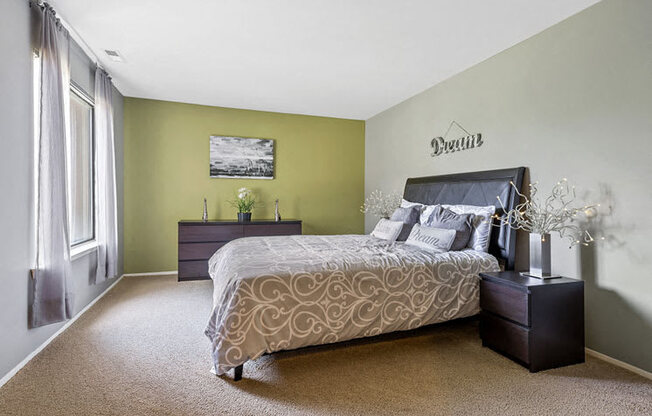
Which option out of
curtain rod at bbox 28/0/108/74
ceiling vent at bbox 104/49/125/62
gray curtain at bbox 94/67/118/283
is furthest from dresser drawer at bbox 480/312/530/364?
ceiling vent at bbox 104/49/125/62

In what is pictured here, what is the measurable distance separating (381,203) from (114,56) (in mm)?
3882

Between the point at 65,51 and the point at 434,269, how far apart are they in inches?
136

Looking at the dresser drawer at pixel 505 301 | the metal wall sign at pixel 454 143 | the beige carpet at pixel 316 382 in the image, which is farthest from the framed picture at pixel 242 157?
the dresser drawer at pixel 505 301

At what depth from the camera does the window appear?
3258mm

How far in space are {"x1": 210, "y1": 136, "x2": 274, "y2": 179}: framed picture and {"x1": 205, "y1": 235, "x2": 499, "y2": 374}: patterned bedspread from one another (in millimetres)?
2552

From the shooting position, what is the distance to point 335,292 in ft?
7.14

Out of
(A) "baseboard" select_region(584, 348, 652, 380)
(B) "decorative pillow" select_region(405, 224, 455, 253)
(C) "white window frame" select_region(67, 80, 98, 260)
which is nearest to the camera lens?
(A) "baseboard" select_region(584, 348, 652, 380)

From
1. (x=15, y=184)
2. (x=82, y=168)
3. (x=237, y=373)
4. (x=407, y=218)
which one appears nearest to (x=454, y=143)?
(x=407, y=218)

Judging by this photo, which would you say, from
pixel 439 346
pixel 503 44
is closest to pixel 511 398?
pixel 439 346

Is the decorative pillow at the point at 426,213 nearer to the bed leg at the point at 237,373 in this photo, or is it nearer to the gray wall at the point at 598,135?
the gray wall at the point at 598,135

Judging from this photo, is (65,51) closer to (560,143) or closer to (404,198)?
(404,198)

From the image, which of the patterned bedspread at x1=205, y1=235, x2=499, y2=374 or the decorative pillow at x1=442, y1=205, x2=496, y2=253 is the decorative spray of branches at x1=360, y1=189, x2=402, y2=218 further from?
the patterned bedspread at x1=205, y1=235, x2=499, y2=374

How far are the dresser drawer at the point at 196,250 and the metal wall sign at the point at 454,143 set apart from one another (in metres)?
3.14

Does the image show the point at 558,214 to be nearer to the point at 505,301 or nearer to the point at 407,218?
the point at 505,301
